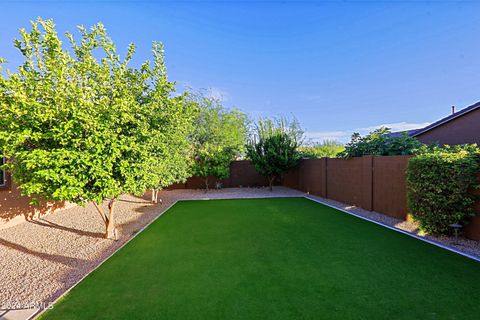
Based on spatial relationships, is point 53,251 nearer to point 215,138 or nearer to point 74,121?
point 74,121

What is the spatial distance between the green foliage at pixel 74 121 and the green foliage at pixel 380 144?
7126 mm

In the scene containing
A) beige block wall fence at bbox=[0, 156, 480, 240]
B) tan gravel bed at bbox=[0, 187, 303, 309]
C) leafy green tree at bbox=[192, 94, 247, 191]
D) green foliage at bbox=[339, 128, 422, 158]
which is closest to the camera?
tan gravel bed at bbox=[0, 187, 303, 309]

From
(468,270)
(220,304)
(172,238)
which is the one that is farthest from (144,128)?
(468,270)

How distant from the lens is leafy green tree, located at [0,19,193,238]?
3441mm

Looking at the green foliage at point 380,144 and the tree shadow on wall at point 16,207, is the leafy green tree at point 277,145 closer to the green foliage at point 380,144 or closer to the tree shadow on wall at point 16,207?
the green foliage at point 380,144

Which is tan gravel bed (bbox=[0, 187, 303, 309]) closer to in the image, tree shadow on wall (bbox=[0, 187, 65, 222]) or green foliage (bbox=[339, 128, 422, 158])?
tree shadow on wall (bbox=[0, 187, 65, 222])

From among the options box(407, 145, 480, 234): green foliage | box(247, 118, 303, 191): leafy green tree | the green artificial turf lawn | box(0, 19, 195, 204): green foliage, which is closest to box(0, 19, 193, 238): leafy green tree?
box(0, 19, 195, 204): green foliage

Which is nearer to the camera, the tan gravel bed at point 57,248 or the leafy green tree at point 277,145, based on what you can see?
the tan gravel bed at point 57,248

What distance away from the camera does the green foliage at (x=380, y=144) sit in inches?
285

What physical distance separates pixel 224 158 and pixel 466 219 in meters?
10.0

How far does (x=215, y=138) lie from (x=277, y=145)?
4.89 m

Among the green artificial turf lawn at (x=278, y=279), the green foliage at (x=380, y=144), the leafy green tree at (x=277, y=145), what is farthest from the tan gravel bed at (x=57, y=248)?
the leafy green tree at (x=277, y=145)

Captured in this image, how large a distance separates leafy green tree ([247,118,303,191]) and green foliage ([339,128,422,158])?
332cm

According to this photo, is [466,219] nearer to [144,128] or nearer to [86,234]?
[144,128]
